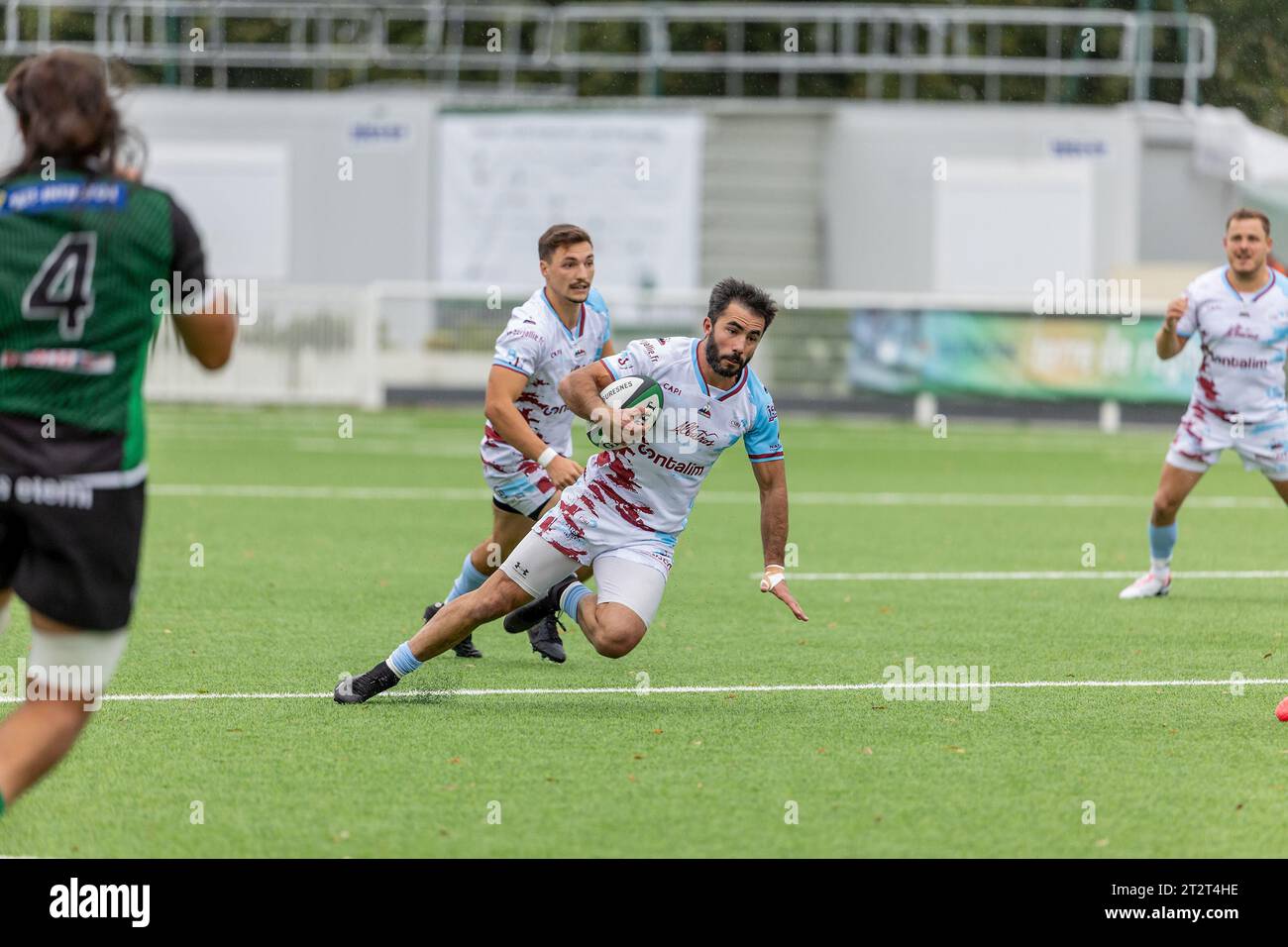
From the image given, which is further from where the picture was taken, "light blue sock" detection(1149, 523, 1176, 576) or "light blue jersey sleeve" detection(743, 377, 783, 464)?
"light blue sock" detection(1149, 523, 1176, 576)

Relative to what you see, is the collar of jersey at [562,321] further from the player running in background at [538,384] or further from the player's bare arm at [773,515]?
the player's bare arm at [773,515]

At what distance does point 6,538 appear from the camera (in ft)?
15.6

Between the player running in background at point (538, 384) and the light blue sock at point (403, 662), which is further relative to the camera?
the player running in background at point (538, 384)

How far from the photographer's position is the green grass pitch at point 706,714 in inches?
234

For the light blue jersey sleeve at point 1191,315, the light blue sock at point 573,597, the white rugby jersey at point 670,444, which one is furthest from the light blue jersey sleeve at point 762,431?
the light blue jersey sleeve at point 1191,315

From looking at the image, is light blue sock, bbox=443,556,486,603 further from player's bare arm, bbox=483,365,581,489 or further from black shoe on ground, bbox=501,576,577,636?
player's bare arm, bbox=483,365,581,489

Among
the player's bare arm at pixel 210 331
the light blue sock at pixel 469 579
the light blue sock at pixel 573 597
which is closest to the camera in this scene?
the player's bare arm at pixel 210 331

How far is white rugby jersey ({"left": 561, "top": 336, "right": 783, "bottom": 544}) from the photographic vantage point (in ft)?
25.7

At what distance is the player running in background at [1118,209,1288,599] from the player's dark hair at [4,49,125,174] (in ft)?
26.7

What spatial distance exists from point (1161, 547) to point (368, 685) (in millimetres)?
5985

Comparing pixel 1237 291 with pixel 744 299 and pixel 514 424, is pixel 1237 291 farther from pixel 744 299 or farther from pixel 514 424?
pixel 514 424

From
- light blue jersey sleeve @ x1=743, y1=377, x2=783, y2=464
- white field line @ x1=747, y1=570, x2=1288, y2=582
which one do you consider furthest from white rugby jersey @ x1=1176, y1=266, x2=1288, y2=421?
light blue jersey sleeve @ x1=743, y1=377, x2=783, y2=464

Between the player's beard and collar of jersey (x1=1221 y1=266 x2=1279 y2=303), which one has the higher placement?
collar of jersey (x1=1221 y1=266 x2=1279 y2=303)

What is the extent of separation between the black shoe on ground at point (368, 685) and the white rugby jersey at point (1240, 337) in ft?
19.8
